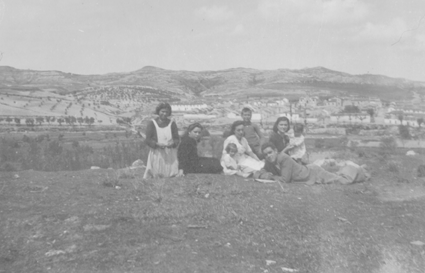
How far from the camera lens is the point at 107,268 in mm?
3645

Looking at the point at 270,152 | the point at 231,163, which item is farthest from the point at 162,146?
the point at 270,152

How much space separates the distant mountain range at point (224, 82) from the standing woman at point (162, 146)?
72.6 metres

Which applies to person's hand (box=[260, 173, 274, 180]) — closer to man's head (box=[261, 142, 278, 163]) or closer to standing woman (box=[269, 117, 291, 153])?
man's head (box=[261, 142, 278, 163])

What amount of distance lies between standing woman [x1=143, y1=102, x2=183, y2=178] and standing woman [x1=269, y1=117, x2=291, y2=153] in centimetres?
209

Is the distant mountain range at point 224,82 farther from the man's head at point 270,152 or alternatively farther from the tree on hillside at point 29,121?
the man's head at point 270,152

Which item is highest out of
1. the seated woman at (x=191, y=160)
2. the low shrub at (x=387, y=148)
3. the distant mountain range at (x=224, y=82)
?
the distant mountain range at (x=224, y=82)

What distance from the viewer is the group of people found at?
7.30 metres

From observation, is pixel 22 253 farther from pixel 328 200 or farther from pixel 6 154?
pixel 6 154

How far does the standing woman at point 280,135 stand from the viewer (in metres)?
8.23

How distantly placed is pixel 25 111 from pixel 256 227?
4223 centimetres

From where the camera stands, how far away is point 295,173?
23.7ft

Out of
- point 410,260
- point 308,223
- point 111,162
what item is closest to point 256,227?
point 308,223

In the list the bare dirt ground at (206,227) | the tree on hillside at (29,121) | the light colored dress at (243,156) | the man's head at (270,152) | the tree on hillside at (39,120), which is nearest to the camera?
the bare dirt ground at (206,227)

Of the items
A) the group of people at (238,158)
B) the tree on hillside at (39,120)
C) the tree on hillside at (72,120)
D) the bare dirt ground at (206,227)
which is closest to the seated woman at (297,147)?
the group of people at (238,158)
